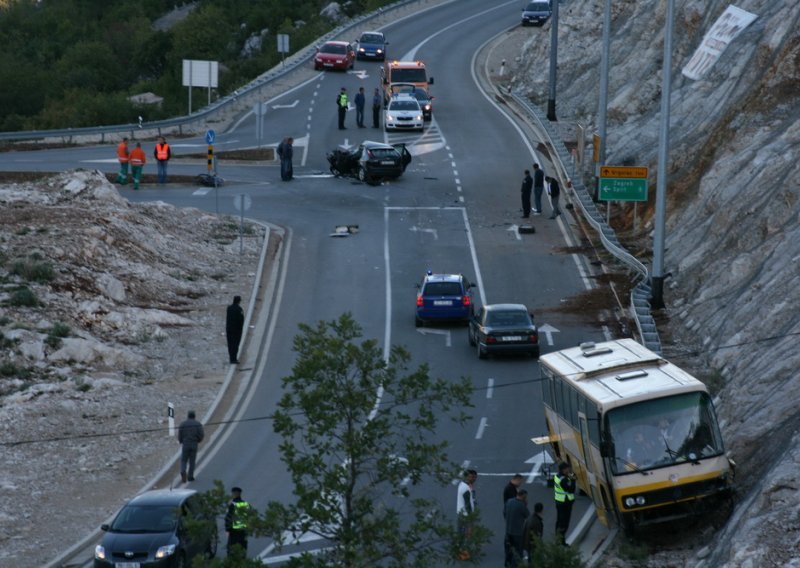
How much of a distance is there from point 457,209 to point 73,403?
21.3 m

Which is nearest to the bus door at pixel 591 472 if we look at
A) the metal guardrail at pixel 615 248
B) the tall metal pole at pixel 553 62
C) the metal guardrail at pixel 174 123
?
the metal guardrail at pixel 615 248

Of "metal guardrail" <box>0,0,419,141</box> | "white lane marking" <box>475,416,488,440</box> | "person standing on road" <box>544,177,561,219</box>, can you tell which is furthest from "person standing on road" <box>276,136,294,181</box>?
"white lane marking" <box>475,416,488,440</box>

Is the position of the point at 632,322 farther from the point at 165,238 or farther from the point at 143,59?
the point at 143,59

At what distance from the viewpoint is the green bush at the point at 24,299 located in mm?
30297

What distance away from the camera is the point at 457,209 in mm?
45219

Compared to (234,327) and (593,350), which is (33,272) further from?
(593,350)

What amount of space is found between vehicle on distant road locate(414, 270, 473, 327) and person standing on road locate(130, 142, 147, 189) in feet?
55.5

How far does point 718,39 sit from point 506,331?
10481 millimetres

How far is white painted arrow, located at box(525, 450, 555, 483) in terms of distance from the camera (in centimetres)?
2309

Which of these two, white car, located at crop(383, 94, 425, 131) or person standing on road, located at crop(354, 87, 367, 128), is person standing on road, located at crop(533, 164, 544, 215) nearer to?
white car, located at crop(383, 94, 425, 131)

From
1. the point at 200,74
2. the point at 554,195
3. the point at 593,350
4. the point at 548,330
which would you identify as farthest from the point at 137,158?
the point at 593,350

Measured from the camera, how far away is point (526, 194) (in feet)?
143

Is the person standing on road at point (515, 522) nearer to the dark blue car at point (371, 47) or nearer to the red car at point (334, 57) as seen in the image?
the red car at point (334, 57)

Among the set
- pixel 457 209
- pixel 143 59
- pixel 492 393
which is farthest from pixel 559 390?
pixel 143 59
